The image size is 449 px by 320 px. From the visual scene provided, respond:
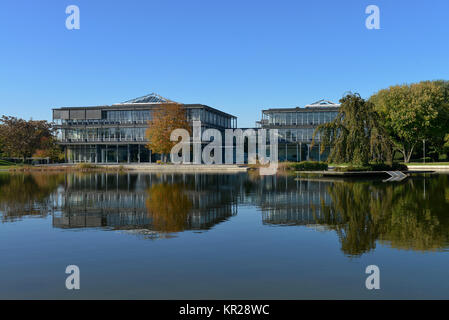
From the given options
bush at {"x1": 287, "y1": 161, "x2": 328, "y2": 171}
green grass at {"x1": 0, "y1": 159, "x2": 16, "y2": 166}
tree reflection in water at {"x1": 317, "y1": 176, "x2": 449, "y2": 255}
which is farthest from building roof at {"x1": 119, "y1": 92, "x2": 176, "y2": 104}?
tree reflection in water at {"x1": 317, "y1": 176, "x2": 449, "y2": 255}

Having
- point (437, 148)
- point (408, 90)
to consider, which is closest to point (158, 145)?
point (408, 90)

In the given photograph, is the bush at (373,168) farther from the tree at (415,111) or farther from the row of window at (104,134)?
the row of window at (104,134)

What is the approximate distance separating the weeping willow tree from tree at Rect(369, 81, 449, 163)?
2686cm

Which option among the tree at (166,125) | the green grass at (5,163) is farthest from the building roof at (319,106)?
the green grass at (5,163)

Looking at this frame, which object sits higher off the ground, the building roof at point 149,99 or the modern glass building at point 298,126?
the building roof at point 149,99

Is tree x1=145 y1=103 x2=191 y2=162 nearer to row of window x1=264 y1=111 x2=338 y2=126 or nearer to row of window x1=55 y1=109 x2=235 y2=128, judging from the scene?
row of window x1=55 y1=109 x2=235 y2=128

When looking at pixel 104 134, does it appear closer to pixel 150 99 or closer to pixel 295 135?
pixel 150 99

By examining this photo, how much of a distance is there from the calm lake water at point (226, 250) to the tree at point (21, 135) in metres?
65.6

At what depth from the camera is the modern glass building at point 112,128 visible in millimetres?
85312

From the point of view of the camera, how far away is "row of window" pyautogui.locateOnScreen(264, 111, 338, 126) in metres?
83.8

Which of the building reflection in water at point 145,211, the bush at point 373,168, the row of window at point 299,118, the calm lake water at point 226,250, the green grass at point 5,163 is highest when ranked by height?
the row of window at point 299,118

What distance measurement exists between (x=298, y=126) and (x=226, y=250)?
7629 cm

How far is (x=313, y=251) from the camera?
34.1 ft

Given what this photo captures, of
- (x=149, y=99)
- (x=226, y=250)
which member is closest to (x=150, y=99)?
(x=149, y=99)
